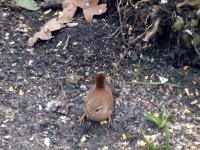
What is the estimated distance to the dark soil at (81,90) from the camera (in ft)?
12.2

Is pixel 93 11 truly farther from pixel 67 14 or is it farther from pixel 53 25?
pixel 53 25

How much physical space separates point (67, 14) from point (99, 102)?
1025mm

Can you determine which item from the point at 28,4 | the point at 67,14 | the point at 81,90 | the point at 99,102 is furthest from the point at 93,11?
the point at 99,102

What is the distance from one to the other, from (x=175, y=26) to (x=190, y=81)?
0.39 metres

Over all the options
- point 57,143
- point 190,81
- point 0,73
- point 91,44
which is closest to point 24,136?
point 57,143

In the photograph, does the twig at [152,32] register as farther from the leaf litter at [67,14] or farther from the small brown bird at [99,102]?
the small brown bird at [99,102]

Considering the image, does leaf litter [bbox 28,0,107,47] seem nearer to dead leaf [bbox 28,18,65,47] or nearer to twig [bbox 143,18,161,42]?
dead leaf [bbox 28,18,65,47]

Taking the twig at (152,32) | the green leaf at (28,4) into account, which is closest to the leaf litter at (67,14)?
the green leaf at (28,4)

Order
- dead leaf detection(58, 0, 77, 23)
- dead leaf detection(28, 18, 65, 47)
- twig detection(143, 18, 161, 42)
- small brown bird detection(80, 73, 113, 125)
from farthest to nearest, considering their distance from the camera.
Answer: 1. dead leaf detection(58, 0, 77, 23)
2. dead leaf detection(28, 18, 65, 47)
3. twig detection(143, 18, 161, 42)
4. small brown bird detection(80, 73, 113, 125)

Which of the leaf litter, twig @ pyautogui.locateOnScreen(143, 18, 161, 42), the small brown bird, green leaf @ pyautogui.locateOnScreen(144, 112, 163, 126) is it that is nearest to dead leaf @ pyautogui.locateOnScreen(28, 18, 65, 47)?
the leaf litter

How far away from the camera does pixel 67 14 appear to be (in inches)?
175

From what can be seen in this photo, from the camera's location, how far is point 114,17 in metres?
4.43

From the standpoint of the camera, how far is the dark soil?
3.73m

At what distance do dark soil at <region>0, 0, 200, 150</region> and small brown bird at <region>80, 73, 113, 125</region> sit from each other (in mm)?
116
